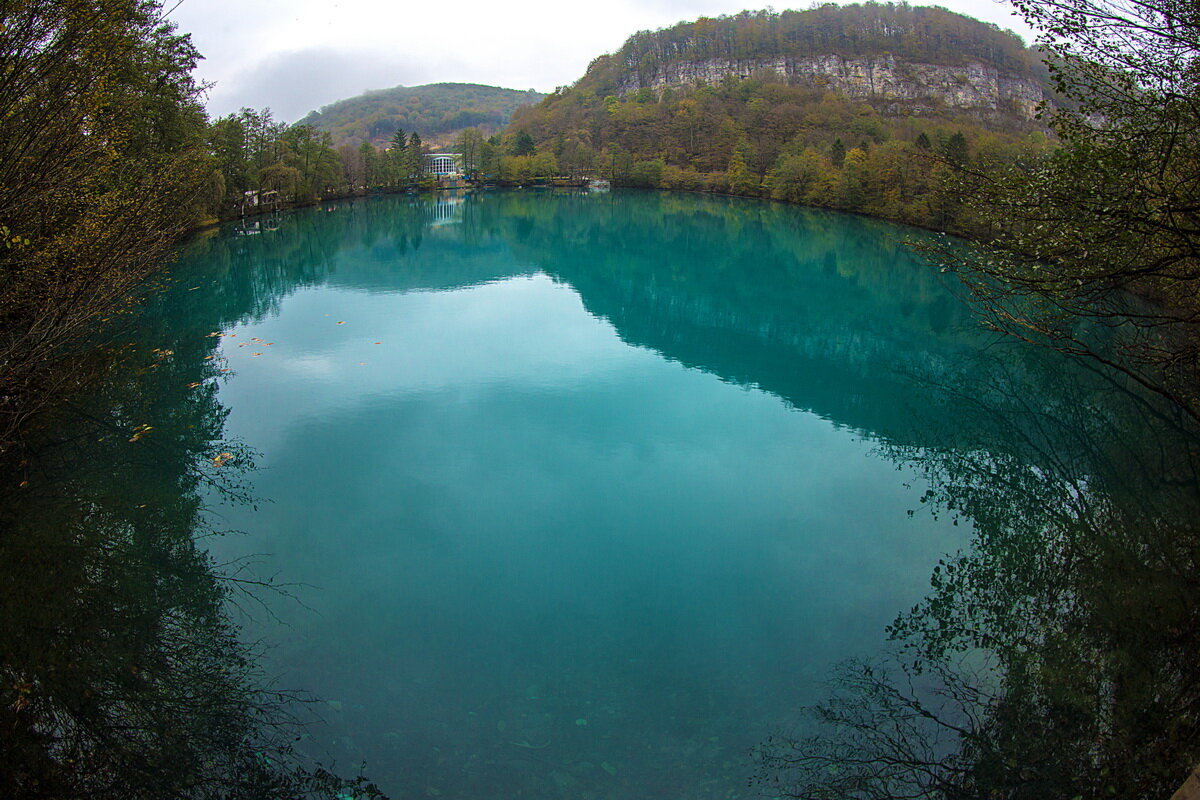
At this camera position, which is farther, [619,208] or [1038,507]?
[619,208]

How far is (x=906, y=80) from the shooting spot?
14138 centimetres

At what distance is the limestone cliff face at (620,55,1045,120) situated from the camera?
134m

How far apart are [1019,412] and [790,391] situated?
15.3 feet

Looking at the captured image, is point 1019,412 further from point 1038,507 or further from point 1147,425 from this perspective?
point 1038,507

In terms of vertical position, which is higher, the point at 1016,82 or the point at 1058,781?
the point at 1016,82

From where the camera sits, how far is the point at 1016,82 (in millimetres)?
142125

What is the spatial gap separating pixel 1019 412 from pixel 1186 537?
18.6ft

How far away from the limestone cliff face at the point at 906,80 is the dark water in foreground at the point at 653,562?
132m

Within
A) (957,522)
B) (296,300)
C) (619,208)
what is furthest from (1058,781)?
(619,208)

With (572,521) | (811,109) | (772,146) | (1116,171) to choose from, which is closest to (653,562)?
(572,521)

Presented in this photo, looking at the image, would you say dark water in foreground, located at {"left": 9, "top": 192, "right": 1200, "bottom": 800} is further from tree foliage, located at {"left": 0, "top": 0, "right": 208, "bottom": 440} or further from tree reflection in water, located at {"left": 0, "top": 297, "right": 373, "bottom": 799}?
tree foliage, located at {"left": 0, "top": 0, "right": 208, "bottom": 440}

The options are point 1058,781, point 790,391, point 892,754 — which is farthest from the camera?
point 790,391

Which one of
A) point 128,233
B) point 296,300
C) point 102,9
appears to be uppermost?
point 102,9

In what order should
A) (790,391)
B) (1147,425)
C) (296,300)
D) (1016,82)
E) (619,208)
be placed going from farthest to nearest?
(1016,82)
(619,208)
(296,300)
(790,391)
(1147,425)
